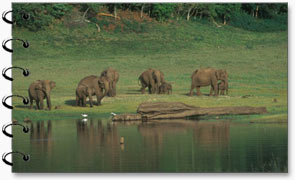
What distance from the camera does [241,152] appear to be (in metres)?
18.4

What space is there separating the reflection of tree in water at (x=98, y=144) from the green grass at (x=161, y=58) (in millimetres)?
8963

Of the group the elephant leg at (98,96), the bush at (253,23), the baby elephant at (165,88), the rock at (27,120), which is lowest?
the rock at (27,120)

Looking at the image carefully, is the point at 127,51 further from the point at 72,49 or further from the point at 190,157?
the point at 190,157

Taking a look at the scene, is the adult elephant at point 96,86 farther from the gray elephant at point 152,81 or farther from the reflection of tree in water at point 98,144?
the reflection of tree in water at point 98,144

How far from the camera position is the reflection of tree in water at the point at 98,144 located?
17500 millimetres

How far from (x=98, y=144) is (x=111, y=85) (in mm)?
17583

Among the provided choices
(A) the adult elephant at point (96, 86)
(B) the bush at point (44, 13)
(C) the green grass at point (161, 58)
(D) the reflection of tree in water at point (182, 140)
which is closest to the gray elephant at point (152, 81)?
(C) the green grass at point (161, 58)

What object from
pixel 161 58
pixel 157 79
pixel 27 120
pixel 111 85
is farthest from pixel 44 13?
pixel 161 58

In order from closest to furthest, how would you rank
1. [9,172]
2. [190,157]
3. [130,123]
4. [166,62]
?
1. [9,172]
2. [190,157]
3. [130,123]
4. [166,62]

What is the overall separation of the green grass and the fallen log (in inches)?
250

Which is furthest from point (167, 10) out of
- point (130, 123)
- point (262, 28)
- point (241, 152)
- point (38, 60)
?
point (241, 152)

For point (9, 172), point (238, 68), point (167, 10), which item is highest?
point (167, 10)

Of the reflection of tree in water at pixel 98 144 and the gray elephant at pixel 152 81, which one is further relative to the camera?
the gray elephant at pixel 152 81

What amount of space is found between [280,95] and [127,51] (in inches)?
669
